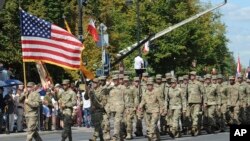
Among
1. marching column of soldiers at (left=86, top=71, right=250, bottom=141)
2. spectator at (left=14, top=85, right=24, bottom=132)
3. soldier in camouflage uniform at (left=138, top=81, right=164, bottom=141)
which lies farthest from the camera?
spectator at (left=14, top=85, right=24, bottom=132)

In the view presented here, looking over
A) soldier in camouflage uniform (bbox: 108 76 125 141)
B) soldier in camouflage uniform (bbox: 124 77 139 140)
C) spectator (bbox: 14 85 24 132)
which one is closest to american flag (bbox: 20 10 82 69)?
soldier in camouflage uniform (bbox: 108 76 125 141)

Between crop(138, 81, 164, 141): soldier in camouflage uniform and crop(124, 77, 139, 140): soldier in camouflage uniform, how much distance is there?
1772 millimetres

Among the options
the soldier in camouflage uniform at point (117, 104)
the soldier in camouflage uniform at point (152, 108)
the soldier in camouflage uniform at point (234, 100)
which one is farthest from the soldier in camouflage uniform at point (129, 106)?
the soldier in camouflage uniform at point (234, 100)

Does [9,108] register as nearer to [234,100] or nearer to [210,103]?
[210,103]

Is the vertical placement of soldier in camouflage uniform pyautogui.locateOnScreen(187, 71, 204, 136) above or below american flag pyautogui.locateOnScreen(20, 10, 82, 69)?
below

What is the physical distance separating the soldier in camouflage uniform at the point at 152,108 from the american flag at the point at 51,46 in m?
3.90

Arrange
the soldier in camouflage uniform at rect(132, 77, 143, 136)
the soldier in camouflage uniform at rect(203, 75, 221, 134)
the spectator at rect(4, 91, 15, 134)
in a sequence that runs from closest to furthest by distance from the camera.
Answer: the soldier in camouflage uniform at rect(132, 77, 143, 136) < the soldier in camouflage uniform at rect(203, 75, 221, 134) < the spectator at rect(4, 91, 15, 134)

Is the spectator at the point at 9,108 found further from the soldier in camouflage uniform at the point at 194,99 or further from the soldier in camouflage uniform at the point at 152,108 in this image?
the soldier in camouflage uniform at the point at 152,108

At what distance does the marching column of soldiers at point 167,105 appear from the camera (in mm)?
18531

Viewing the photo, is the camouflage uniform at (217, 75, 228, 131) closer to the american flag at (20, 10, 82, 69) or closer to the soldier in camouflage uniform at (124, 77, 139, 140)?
the soldier in camouflage uniform at (124, 77, 139, 140)

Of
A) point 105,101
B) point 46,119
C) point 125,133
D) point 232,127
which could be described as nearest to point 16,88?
point 46,119

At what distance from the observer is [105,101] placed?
1889cm

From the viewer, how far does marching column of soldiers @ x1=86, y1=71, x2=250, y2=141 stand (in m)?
18.5

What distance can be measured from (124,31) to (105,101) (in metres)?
36.2
